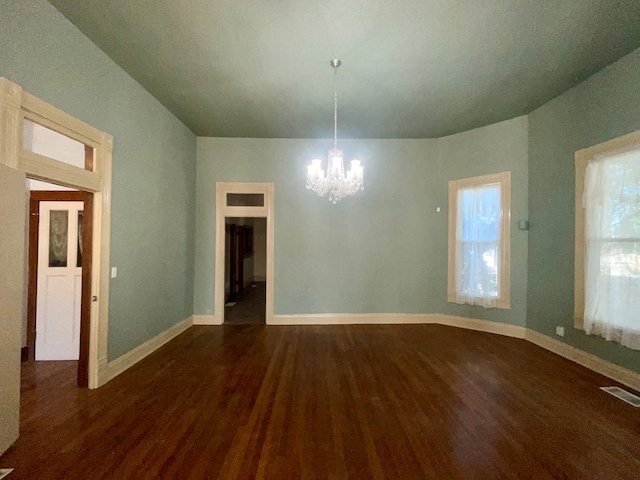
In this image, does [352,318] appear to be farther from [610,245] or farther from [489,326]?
[610,245]

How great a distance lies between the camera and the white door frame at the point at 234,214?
5.16 meters

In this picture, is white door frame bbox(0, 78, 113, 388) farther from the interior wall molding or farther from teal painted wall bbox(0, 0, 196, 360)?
the interior wall molding

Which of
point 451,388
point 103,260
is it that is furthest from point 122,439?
point 451,388

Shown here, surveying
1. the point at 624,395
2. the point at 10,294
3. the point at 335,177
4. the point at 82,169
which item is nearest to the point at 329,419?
the point at 335,177

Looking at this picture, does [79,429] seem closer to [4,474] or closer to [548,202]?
[4,474]

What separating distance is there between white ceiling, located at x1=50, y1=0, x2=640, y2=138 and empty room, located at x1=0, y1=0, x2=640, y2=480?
26 millimetres

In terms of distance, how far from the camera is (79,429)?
2244 millimetres

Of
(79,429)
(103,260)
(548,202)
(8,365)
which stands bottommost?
(79,429)

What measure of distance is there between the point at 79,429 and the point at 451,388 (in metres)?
3.18

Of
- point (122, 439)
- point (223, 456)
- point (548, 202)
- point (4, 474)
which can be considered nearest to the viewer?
point (4, 474)

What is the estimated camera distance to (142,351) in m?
3.61

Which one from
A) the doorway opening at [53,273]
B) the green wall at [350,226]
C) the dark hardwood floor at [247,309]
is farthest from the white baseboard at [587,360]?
the doorway opening at [53,273]

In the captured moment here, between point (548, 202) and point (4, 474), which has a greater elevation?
point (548, 202)

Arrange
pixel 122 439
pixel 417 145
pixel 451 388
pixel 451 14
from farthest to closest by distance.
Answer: pixel 417 145 < pixel 451 388 < pixel 451 14 < pixel 122 439
